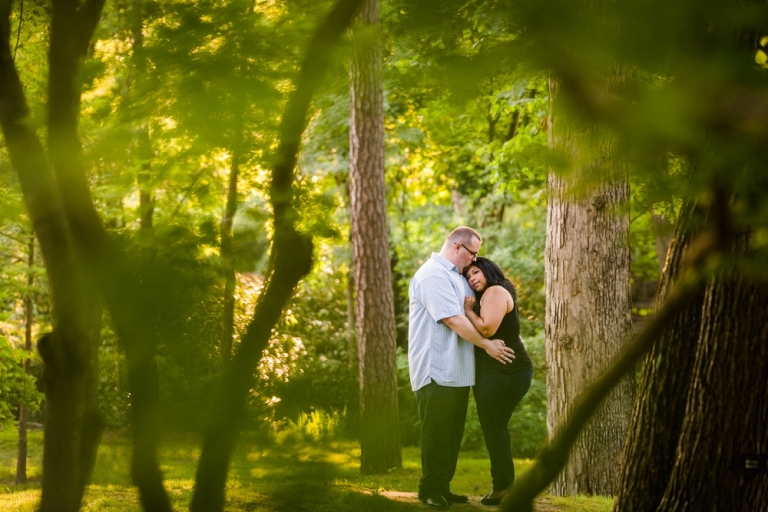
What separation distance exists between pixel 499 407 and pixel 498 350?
1.52 feet

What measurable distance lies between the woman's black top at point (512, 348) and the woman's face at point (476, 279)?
0.29 m

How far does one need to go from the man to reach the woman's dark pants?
131mm

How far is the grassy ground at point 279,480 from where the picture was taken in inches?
Result: 85.4

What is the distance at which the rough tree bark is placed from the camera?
7.51 feet

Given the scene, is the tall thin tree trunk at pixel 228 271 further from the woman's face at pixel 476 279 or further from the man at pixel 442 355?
the woman's face at pixel 476 279

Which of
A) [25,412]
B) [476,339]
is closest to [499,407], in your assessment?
[476,339]

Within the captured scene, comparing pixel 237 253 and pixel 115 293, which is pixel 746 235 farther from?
pixel 115 293

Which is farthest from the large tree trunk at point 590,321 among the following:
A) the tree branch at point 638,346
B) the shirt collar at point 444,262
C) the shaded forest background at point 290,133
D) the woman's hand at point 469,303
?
the tree branch at point 638,346

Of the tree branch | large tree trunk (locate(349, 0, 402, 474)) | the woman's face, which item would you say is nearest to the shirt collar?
the woman's face

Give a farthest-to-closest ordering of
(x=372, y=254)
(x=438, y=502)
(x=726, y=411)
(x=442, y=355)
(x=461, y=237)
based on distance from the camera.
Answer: (x=372, y=254), (x=461, y=237), (x=442, y=355), (x=438, y=502), (x=726, y=411)

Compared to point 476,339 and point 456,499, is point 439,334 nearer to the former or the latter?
point 476,339

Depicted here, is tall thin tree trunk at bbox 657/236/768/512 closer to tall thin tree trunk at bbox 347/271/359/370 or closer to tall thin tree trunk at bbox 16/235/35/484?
tall thin tree trunk at bbox 16/235/35/484

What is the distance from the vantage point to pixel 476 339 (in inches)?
230

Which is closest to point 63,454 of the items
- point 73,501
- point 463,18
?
point 73,501
